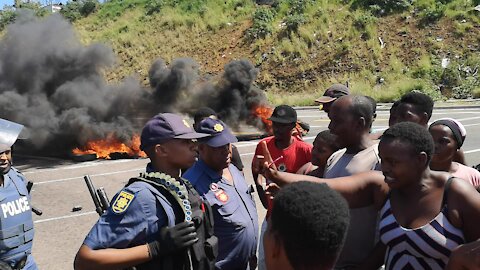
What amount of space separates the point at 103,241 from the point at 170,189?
1.25 feet

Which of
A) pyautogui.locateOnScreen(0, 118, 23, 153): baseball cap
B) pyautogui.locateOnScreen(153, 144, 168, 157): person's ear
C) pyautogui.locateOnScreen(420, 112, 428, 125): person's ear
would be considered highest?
pyautogui.locateOnScreen(153, 144, 168, 157): person's ear

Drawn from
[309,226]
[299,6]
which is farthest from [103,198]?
[299,6]

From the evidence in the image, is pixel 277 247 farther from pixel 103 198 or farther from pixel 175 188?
pixel 103 198

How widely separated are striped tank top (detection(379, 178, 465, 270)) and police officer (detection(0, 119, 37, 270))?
8.15ft

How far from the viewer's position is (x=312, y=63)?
31.8m

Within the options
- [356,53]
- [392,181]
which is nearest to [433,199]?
[392,181]

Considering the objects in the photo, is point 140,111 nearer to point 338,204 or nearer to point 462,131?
point 462,131

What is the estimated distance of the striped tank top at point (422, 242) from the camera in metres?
2.45

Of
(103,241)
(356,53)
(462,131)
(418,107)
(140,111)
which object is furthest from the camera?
(356,53)

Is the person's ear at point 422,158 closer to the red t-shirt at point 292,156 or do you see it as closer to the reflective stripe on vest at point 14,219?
the red t-shirt at point 292,156

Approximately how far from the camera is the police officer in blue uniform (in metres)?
3.51

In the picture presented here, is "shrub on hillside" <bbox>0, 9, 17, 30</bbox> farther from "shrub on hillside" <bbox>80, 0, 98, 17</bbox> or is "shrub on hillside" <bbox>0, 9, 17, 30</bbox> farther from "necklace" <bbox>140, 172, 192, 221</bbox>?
"necklace" <bbox>140, 172, 192, 221</bbox>

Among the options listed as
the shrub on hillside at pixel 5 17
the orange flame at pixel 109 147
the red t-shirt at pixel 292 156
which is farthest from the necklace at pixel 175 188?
the shrub on hillside at pixel 5 17

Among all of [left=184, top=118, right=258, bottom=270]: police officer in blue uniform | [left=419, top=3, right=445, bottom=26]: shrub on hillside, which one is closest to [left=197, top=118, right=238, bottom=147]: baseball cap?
[left=184, top=118, right=258, bottom=270]: police officer in blue uniform
